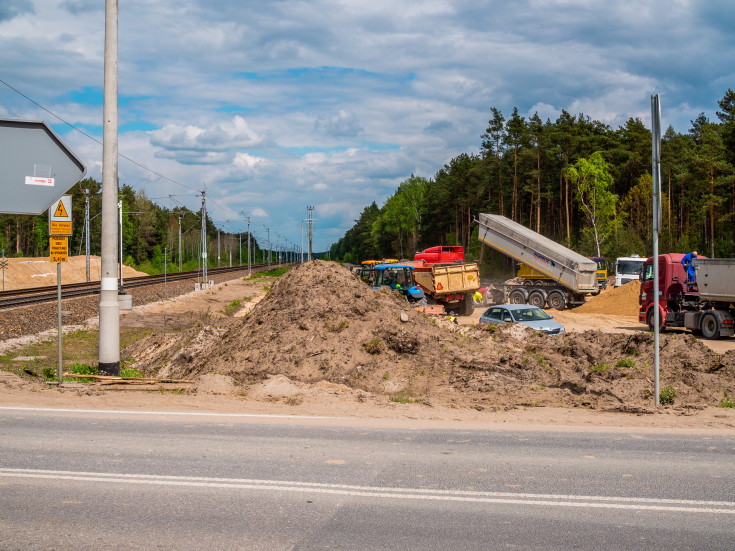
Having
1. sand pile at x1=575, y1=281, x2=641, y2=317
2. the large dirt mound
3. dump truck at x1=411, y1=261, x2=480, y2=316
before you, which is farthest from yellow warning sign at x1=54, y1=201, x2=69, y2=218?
sand pile at x1=575, y1=281, x2=641, y2=317

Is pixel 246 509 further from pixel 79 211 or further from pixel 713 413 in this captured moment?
pixel 79 211

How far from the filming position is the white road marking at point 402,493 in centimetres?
557

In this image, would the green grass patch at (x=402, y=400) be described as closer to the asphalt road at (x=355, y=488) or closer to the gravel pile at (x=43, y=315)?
the asphalt road at (x=355, y=488)

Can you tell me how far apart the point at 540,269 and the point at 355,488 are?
30194 mm

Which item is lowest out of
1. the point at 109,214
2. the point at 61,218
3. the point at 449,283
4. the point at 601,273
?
the point at 449,283

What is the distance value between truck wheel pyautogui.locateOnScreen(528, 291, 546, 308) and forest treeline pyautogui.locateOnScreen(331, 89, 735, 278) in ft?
66.9

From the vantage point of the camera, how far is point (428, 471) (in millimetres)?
6566

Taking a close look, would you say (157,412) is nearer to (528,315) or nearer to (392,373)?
(392,373)

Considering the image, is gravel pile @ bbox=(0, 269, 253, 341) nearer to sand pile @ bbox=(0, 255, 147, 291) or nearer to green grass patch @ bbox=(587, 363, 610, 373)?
green grass patch @ bbox=(587, 363, 610, 373)

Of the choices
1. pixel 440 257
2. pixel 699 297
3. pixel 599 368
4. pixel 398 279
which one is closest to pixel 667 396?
pixel 599 368

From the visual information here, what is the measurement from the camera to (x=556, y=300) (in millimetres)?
34750

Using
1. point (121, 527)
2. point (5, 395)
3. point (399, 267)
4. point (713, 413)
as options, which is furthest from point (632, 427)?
point (399, 267)

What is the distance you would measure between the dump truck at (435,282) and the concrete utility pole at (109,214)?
16304 millimetres

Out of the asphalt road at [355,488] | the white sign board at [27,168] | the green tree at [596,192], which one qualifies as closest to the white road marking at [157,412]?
the asphalt road at [355,488]
